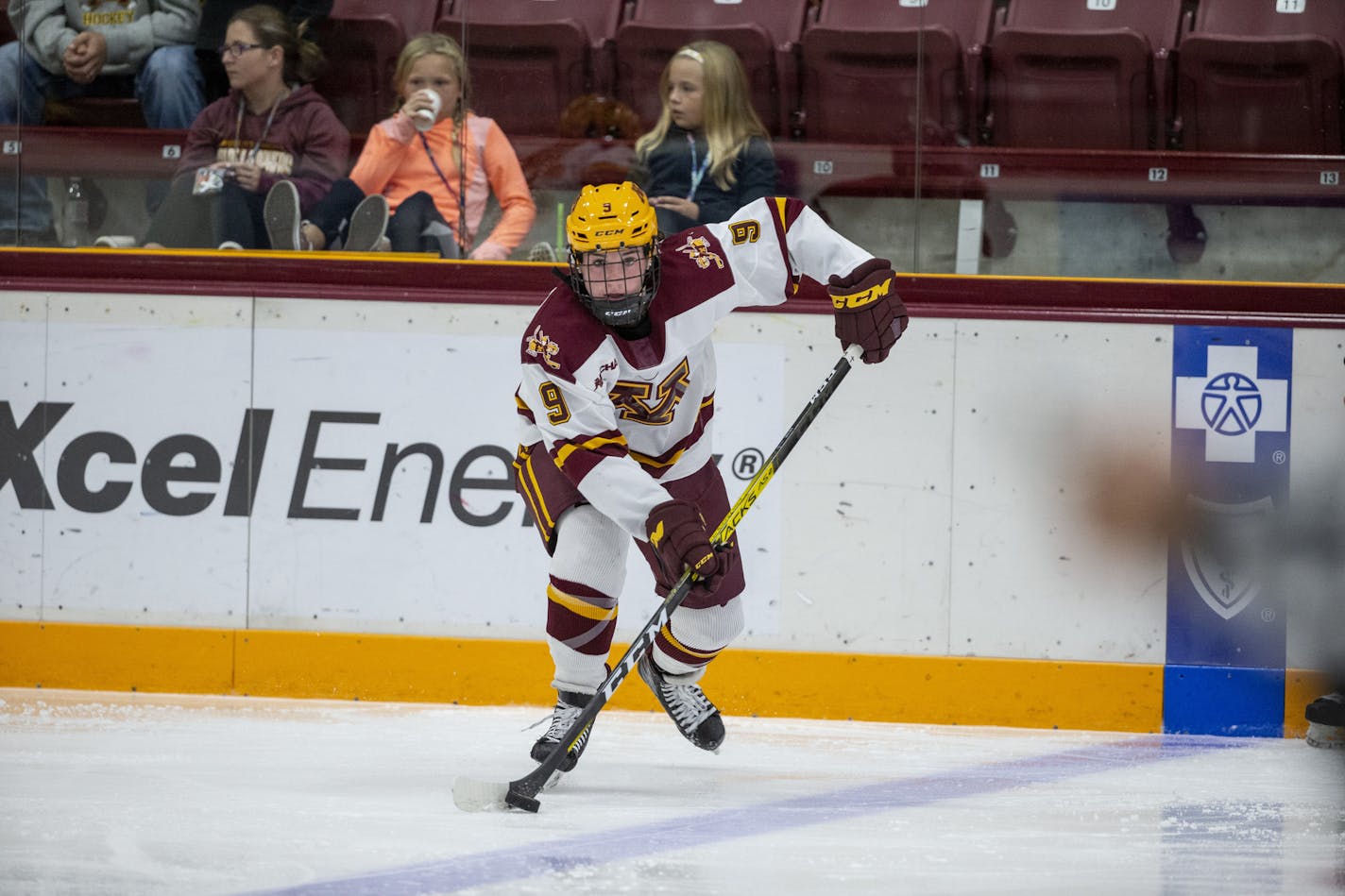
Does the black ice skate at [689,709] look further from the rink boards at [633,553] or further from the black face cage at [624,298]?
the black face cage at [624,298]

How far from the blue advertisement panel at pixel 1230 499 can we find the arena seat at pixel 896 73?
862 millimetres

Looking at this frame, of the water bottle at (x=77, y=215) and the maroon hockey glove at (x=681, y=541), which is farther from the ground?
the water bottle at (x=77, y=215)

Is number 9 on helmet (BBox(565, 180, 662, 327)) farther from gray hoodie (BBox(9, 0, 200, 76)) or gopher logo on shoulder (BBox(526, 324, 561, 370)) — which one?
gray hoodie (BBox(9, 0, 200, 76))

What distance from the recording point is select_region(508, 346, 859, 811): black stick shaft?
2.67m

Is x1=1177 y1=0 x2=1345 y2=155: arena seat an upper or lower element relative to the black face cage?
upper

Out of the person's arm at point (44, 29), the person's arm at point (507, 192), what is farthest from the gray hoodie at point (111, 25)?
the person's arm at point (507, 192)

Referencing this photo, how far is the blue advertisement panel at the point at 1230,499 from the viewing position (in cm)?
356

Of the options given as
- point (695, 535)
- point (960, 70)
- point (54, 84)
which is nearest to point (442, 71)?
point (54, 84)

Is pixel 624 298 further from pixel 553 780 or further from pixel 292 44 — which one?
pixel 292 44

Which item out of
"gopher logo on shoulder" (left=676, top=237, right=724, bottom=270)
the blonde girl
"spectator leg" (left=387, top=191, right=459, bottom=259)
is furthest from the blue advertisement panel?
"spectator leg" (left=387, top=191, right=459, bottom=259)

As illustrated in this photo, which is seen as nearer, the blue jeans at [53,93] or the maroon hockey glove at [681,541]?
the maroon hockey glove at [681,541]

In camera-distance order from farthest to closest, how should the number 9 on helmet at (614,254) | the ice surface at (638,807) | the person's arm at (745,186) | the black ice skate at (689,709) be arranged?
the person's arm at (745,186) → the black ice skate at (689,709) → the number 9 on helmet at (614,254) → the ice surface at (638,807)

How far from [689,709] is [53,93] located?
244 centimetres

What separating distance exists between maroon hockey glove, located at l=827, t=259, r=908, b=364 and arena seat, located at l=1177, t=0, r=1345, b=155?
50.8 inches
